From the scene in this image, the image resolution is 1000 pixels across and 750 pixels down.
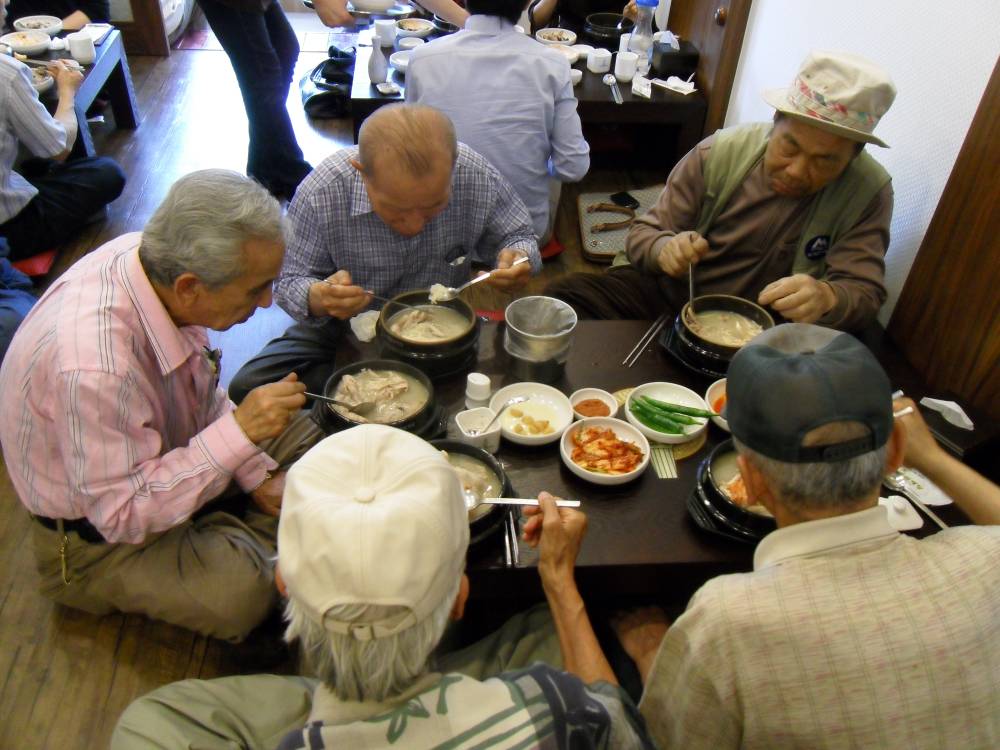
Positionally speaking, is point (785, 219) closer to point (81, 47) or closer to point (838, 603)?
point (838, 603)

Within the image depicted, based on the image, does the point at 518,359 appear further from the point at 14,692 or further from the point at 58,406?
the point at 14,692

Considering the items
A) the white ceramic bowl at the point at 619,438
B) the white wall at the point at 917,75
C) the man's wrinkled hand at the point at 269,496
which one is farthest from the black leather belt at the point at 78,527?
the white wall at the point at 917,75

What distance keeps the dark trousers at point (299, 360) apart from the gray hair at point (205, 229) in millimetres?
753

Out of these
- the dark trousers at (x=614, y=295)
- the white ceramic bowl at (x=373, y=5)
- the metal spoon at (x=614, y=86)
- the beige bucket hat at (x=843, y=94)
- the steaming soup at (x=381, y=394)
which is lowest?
the dark trousers at (x=614, y=295)

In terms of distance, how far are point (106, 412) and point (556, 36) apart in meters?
3.90

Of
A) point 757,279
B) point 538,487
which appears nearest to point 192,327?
point 538,487

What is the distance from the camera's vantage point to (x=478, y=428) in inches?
74.7

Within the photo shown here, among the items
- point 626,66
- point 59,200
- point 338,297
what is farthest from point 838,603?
point 59,200

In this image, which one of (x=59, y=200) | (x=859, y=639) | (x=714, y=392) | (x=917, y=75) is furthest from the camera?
(x=59, y=200)

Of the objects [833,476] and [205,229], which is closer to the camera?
[833,476]

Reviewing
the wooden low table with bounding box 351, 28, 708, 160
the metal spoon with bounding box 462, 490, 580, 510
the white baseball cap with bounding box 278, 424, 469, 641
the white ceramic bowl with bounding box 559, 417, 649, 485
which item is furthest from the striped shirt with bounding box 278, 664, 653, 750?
the wooden low table with bounding box 351, 28, 708, 160

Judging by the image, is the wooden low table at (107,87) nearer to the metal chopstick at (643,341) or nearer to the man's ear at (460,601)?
the metal chopstick at (643,341)

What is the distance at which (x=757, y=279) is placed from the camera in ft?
8.93

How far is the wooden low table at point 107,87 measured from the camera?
4.37 meters
